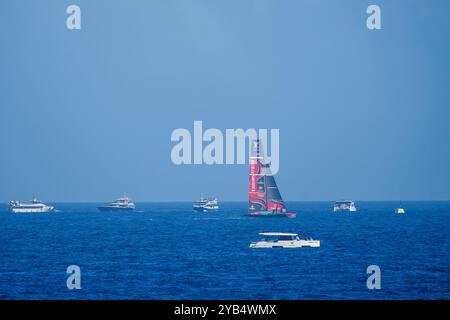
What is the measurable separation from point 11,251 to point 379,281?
2379 inches

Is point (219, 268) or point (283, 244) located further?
point (283, 244)

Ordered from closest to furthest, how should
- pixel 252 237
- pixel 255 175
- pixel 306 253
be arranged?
pixel 306 253 → pixel 252 237 → pixel 255 175

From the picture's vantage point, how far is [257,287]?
65812mm

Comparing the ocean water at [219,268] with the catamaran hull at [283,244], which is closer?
the ocean water at [219,268]

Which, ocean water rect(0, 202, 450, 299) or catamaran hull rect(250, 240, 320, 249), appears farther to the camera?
catamaran hull rect(250, 240, 320, 249)
